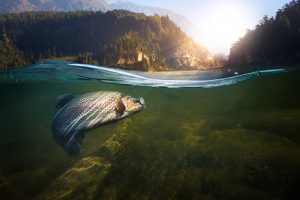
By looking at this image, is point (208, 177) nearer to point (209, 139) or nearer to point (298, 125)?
point (209, 139)

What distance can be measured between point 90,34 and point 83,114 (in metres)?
149

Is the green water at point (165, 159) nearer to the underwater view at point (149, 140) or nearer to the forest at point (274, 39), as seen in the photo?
the underwater view at point (149, 140)

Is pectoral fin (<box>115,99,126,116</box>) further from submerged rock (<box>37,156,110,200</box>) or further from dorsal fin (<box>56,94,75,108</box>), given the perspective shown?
submerged rock (<box>37,156,110,200</box>)

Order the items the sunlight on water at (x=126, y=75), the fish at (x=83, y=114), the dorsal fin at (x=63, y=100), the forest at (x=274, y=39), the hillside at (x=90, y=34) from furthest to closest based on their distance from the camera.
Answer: the hillside at (x=90, y=34), the forest at (x=274, y=39), the sunlight on water at (x=126, y=75), the dorsal fin at (x=63, y=100), the fish at (x=83, y=114)

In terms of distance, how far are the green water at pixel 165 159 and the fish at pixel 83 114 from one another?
1185 mm

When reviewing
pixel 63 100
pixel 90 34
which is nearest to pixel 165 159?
pixel 63 100

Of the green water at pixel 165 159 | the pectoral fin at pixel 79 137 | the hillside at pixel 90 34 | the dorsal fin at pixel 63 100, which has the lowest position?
the green water at pixel 165 159

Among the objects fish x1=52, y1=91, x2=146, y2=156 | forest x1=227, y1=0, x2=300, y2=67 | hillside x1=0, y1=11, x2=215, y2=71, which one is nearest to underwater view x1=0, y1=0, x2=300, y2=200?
fish x1=52, y1=91, x2=146, y2=156

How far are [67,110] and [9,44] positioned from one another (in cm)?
14866

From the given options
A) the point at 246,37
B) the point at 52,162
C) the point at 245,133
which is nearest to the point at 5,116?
the point at 52,162

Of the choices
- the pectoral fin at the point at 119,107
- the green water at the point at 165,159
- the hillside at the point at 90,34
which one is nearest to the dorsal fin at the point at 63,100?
the pectoral fin at the point at 119,107

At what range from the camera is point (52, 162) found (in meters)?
7.35

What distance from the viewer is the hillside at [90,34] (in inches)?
4759

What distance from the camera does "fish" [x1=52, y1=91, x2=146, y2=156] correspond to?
5.86 meters
